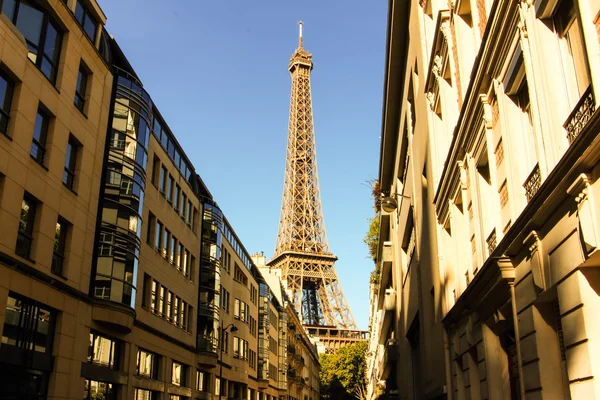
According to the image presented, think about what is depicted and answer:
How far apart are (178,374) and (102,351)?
11750 mm

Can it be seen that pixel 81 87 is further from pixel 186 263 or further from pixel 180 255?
pixel 186 263

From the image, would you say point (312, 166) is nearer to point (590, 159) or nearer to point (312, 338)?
point (312, 338)

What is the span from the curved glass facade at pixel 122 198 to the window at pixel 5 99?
7.56m

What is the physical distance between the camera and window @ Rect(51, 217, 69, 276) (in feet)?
72.5

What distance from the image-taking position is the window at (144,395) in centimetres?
2950

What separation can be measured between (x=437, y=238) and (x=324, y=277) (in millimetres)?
104547

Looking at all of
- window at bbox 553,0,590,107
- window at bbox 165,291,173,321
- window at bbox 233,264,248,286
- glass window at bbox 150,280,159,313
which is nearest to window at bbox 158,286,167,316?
glass window at bbox 150,280,159,313

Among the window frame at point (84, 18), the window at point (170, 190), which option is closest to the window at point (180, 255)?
the window at point (170, 190)

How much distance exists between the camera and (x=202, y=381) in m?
41.8

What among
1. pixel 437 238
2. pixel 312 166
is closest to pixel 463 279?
pixel 437 238

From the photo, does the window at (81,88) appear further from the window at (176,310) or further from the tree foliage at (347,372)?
the tree foliage at (347,372)

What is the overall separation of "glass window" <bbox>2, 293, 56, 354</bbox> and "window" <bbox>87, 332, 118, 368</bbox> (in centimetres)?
349

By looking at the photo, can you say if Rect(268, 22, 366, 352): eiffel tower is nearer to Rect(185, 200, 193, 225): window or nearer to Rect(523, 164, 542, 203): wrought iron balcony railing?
Rect(185, 200, 193, 225): window

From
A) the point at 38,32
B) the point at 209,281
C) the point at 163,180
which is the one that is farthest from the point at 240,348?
the point at 38,32
